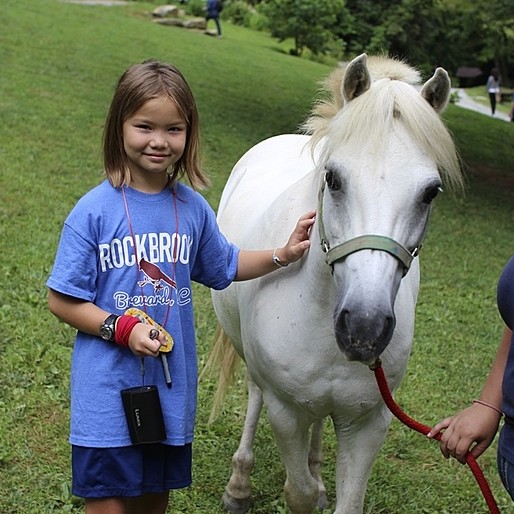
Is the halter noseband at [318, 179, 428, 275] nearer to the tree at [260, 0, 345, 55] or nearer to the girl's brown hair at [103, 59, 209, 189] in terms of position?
the girl's brown hair at [103, 59, 209, 189]

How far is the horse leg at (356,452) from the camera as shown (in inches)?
111

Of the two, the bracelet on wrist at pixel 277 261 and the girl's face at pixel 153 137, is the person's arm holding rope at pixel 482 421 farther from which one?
the girl's face at pixel 153 137

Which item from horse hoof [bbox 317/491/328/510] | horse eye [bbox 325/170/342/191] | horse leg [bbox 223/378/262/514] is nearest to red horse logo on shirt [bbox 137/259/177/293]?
horse eye [bbox 325/170/342/191]

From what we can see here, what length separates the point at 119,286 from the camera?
7.64 ft

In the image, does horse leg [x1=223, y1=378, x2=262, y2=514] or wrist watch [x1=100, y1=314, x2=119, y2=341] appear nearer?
wrist watch [x1=100, y1=314, x2=119, y2=341]

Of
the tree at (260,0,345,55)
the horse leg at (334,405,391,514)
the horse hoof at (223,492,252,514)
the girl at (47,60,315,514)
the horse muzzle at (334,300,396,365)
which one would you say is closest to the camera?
the horse muzzle at (334,300,396,365)

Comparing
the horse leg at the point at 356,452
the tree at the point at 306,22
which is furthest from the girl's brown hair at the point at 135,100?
the tree at the point at 306,22

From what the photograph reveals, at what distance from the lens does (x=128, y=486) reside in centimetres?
237

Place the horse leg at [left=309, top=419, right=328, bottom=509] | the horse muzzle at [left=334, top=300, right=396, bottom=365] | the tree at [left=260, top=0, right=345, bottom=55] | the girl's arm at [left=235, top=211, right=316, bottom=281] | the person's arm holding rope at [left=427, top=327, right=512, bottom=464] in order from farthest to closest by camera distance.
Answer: the tree at [left=260, top=0, right=345, bottom=55], the horse leg at [left=309, top=419, right=328, bottom=509], the girl's arm at [left=235, top=211, right=316, bottom=281], the person's arm holding rope at [left=427, top=327, right=512, bottom=464], the horse muzzle at [left=334, top=300, right=396, bottom=365]

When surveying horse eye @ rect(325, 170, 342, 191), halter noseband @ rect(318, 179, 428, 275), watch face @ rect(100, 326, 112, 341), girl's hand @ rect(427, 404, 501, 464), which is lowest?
girl's hand @ rect(427, 404, 501, 464)

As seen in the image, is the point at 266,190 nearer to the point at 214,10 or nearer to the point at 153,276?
the point at 153,276

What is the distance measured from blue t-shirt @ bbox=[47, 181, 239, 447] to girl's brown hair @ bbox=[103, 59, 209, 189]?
7 cm

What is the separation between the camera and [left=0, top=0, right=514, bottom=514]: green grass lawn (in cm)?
384

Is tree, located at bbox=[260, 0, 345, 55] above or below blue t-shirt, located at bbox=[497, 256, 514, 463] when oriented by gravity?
below
